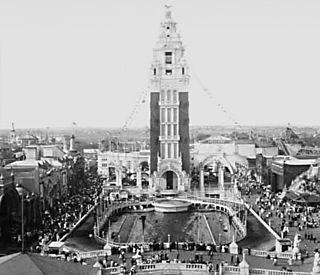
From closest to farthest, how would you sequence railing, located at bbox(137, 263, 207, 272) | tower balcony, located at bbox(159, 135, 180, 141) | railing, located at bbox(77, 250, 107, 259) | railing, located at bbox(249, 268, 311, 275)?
railing, located at bbox(249, 268, 311, 275), railing, located at bbox(137, 263, 207, 272), railing, located at bbox(77, 250, 107, 259), tower balcony, located at bbox(159, 135, 180, 141)

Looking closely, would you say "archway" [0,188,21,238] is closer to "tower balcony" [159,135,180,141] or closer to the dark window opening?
"tower balcony" [159,135,180,141]

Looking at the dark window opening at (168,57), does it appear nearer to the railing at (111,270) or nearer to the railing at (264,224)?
the railing at (264,224)

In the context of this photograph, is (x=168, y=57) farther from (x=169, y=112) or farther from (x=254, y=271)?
(x=254, y=271)

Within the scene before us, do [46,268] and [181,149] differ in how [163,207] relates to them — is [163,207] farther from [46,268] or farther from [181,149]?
[46,268]

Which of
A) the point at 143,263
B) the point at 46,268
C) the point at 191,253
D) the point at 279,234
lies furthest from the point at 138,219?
the point at 46,268

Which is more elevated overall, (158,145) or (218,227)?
(158,145)

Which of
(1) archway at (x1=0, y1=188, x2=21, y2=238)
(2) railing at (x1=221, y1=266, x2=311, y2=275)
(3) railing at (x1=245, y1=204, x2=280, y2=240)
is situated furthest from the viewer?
(3) railing at (x1=245, y1=204, x2=280, y2=240)

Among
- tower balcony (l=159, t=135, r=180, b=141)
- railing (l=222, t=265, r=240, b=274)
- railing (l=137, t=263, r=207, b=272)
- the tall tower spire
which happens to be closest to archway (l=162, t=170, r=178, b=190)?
the tall tower spire

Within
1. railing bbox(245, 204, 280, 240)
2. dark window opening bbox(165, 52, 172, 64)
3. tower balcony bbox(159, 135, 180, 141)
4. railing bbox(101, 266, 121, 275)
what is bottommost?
railing bbox(245, 204, 280, 240)

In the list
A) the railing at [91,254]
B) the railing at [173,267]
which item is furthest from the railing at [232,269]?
the railing at [91,254]
